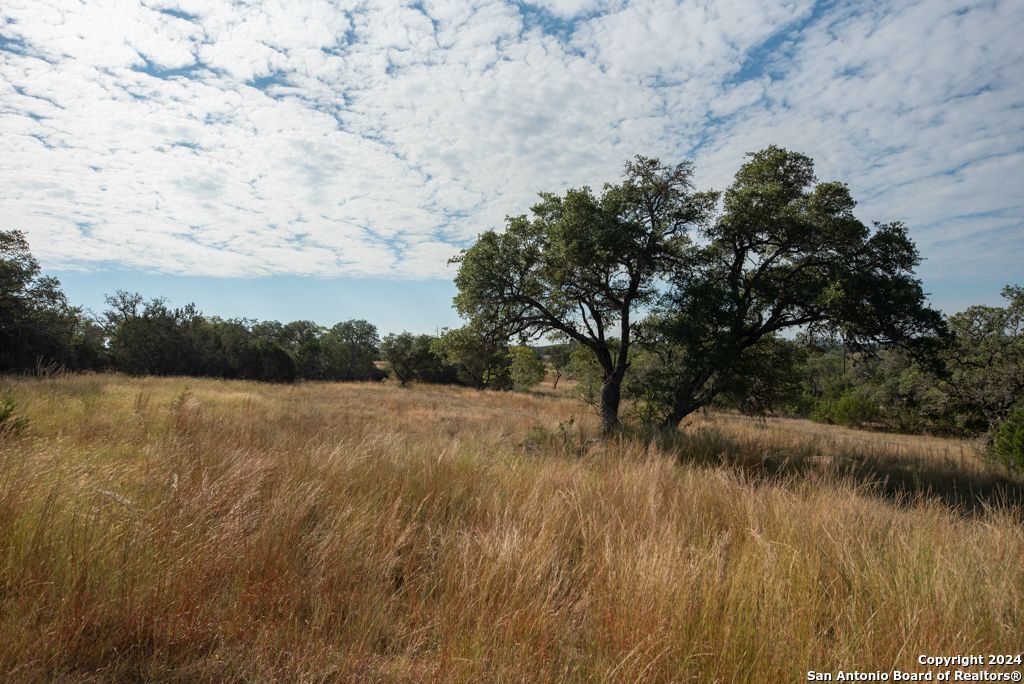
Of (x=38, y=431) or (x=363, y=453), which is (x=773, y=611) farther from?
(x=38, y=431)

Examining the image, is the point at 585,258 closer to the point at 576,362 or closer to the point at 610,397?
the point at 610,397

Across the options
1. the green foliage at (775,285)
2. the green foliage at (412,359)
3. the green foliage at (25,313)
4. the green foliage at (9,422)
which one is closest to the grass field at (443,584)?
the green foliage at (9,422)

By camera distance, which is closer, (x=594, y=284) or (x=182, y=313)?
(x=594, y=284)

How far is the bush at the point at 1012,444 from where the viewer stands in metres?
9.34

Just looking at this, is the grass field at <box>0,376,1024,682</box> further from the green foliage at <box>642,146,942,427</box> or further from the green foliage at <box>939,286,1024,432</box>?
the green foliage at <box>939,286,1024,432</box>

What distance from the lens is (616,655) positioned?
1.85 m

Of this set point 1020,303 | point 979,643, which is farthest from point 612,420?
point 1020,303

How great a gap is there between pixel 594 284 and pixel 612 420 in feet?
12.7
